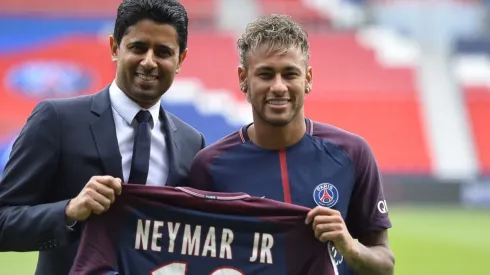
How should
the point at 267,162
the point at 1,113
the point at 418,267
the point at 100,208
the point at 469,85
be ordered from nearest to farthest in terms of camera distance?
the point at 100,208, the point at 267,162, the point at 418,267, the point at 1,113, the point at 469,85

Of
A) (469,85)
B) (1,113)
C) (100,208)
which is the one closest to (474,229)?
(469,85)

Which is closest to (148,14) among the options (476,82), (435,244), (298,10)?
(435,244)

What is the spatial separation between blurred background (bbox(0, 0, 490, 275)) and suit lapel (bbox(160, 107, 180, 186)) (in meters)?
15.7

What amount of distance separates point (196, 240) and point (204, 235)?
35 millimetres

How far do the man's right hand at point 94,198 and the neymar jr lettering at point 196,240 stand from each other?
9.1 inches

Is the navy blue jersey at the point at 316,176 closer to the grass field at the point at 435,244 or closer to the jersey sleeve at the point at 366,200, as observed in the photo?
the jersey sleeve at the point at 366,200

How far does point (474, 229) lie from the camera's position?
15445 mm

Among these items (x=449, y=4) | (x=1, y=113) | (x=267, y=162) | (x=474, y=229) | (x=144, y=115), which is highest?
(x=449, y=4)

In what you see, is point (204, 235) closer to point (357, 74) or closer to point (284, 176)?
point (284, 176)

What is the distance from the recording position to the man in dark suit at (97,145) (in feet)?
10.4

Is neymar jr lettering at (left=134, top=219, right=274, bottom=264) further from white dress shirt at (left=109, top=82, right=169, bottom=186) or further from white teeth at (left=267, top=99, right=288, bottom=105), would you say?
white teeth at (left=267, top=99, right=288, bottom=105)

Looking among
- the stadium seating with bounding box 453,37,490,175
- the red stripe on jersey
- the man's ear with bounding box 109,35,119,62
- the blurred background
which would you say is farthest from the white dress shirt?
the stadium seating with bounding box 453,37,490,175

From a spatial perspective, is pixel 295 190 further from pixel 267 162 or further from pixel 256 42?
pixel 256 42

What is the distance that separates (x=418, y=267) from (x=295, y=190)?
7842 mm
